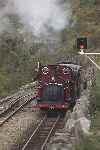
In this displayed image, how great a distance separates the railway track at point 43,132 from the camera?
20.4 metres

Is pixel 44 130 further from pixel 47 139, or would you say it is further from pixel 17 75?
pixel 17 75

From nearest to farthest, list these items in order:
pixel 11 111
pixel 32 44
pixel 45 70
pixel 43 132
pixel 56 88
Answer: pixel 43 132, pixel 56 88, pixel 45 70, pixel 11 111, pixel 32 44

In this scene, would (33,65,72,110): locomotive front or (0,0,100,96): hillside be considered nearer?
(33,65,72,110): locomotive front

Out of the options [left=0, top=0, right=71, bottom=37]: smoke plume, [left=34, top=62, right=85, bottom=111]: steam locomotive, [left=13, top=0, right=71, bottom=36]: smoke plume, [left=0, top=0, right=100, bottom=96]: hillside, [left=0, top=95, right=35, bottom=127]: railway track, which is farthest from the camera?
[left=13, top=0, right=71, bottom=36]: smoke plume

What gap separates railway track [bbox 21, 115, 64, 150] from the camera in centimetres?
2039

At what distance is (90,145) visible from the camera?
14.6 metres

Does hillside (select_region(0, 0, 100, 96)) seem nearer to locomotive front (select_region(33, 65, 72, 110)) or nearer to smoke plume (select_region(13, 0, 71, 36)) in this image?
smoke plume (select_region(13, 0, 71, 36))

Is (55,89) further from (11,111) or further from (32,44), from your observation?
(32,44)

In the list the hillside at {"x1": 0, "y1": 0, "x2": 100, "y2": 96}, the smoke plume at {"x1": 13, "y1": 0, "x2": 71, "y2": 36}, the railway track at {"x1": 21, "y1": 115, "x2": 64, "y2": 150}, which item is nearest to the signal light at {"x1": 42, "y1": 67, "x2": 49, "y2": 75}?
the railway track at {"x1": 21, "y1": 115, "x2": 64, "y2": 150}

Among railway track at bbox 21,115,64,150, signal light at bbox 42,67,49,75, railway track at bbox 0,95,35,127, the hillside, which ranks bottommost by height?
railway track at bbox 21,115,64,150

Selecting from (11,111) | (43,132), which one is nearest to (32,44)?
(11,111)

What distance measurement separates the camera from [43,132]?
23484 mm

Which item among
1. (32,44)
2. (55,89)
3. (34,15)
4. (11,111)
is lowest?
(11,111)

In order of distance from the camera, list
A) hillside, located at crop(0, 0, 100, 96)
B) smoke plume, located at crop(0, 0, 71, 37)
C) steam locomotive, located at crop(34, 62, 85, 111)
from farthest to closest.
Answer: smoke plume, located at crop(0, 0, 71, 37) → hillside, located at crop(0, 0, 100, 96) → steam locomotive, located at crop(34, 62, 85, 111)
